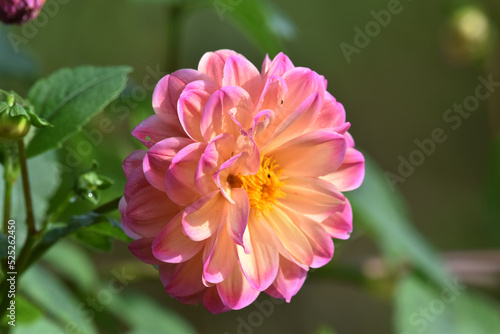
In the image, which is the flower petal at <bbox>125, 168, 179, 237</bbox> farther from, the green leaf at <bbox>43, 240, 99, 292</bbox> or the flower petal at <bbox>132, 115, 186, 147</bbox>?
the green leaf at <bbox>43, 240, 99, 292</bbox>

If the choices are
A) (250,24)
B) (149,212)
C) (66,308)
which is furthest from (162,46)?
(149,212)

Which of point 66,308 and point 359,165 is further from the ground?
point 359,165

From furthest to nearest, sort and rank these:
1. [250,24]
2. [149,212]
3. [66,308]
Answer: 1. [250,24]
2. [66,308]
3. [149,212]

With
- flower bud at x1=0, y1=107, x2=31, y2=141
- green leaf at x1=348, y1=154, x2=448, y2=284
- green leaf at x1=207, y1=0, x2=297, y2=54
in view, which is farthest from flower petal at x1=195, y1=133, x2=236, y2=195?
green leaf at x1=348, y1=154, x2=448, y2=284

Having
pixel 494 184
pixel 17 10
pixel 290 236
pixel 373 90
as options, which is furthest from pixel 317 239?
pixel 373 90

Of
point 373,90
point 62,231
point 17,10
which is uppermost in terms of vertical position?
point 17,10

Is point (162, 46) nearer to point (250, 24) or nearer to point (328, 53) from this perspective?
point (328, 53)

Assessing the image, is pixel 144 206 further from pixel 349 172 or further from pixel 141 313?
pixel 141 313
